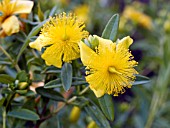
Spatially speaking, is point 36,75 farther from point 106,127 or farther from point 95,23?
point 95,23

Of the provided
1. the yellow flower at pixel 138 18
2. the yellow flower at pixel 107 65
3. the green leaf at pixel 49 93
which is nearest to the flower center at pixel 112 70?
the yellow flower at pixel 107 65

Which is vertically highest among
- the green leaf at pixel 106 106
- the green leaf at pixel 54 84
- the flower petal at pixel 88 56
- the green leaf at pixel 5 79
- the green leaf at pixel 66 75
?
the flower petal at pixel 88 56

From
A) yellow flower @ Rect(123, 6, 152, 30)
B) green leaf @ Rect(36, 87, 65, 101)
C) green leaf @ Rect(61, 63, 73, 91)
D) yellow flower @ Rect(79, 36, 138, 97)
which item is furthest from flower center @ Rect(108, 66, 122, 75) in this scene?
yellow flower @ Rect(123, 6, 152, 30)

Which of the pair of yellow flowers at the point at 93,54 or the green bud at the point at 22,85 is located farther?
the green bud at the point at 22,85

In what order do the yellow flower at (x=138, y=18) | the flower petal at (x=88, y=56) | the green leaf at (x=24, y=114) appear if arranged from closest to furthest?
1. the flower petal at (x=88, y=56)
2. the green leaf at (x=24, y=114)
3. the yellow flower at (x=138, y=18)

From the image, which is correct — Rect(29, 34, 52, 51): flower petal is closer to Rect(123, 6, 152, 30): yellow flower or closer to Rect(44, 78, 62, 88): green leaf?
Rect(44, 78, 62, 88): green leaf

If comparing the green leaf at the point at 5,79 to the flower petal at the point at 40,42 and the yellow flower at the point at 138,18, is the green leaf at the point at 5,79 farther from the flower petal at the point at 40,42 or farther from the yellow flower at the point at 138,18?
the yellow flower at the point at 138,18

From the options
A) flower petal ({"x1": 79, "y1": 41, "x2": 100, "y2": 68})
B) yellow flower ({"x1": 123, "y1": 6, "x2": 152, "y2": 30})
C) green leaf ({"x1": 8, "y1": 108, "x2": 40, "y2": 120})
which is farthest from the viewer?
yellow flower ({"x1": 123, "y1": 6, "x2": 152, "y2": 30})
